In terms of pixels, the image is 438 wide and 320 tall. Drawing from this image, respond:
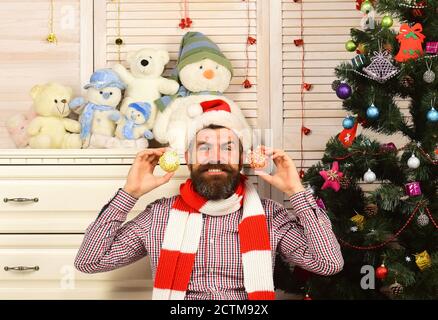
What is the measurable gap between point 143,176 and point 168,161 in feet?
0.30

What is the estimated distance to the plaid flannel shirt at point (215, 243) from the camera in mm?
1812

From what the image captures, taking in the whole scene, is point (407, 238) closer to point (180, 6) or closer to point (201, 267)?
point (201, 267)

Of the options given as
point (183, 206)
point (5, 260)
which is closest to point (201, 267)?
point (183, 206)

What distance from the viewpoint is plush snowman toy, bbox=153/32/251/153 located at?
94.1 inches

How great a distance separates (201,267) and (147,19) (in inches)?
48.7

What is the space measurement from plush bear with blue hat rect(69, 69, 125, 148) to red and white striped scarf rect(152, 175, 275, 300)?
Result: 670 mm

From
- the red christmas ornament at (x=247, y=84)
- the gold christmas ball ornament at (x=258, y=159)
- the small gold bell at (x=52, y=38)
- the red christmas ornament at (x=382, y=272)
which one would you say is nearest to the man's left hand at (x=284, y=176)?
the gold christmas ball ornament at (x=258, y=159)

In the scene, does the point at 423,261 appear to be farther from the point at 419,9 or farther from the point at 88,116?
the point at 88,116

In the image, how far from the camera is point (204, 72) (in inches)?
97.3

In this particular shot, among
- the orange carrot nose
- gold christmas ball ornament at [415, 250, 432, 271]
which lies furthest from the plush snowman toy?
gold christmas ball ornament at [415, 250, 432, 271]

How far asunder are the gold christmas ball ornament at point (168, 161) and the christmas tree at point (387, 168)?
0.52 meters

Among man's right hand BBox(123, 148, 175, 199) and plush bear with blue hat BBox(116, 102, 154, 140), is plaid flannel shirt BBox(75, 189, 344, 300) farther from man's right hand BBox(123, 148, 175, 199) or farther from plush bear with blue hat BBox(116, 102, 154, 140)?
plush bear with blue hat BBox(116, 102, 154, 140)

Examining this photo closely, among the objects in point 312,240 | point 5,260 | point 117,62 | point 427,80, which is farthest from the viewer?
point 117,62

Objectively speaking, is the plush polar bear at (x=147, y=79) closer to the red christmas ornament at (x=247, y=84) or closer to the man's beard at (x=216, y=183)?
the red christmas ornament at (x=247, y=84)
